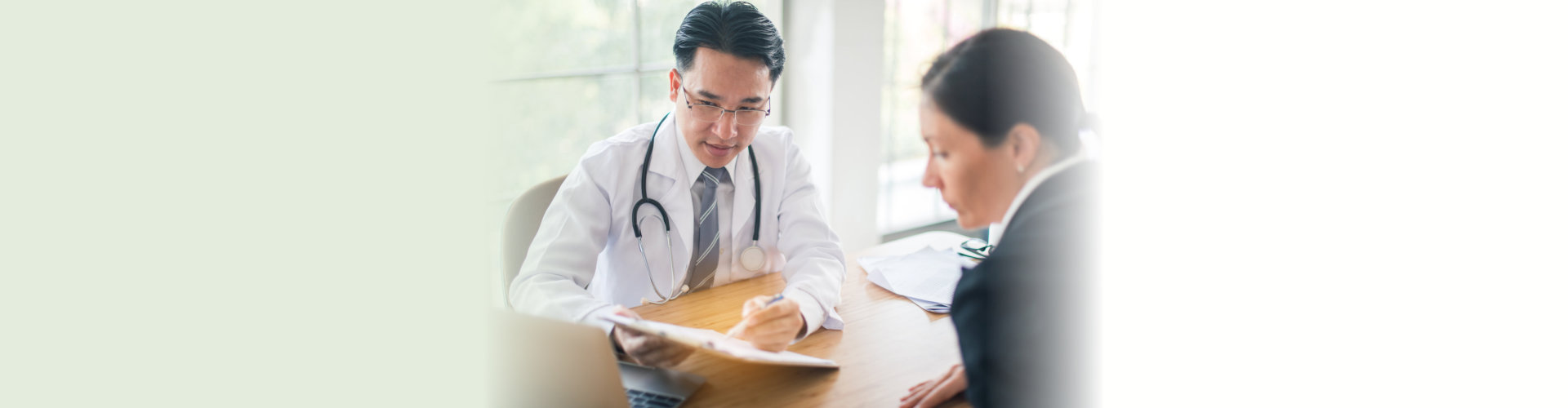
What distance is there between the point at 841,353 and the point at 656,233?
54 centimetres

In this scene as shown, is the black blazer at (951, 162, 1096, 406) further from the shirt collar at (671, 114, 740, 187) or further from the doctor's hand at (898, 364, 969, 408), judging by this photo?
the shirt collar at (671, 114, 740, 187)

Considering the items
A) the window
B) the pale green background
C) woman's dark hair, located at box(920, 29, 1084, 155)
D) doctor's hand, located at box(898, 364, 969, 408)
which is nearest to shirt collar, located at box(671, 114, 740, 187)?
doctor's hand, located at box(898, 364, 969, 408)

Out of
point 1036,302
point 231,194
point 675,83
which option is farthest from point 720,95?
point 231,194

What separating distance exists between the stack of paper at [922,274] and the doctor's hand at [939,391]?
34cm

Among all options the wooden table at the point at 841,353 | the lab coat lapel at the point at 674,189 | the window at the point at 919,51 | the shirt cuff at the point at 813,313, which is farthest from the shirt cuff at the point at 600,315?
the window at the point at 919,51

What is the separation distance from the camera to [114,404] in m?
0.40

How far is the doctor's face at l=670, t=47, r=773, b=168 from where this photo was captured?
1445 mm

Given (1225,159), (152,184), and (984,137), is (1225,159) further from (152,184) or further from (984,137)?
(152,184)

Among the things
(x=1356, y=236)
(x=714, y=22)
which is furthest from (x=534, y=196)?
(x=1356, y=236)

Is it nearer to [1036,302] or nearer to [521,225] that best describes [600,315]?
[521,225]

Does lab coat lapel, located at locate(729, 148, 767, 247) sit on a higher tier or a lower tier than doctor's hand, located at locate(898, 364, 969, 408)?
higher

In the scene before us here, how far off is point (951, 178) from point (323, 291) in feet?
2.08

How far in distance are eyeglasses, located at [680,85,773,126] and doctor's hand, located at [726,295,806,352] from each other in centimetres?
39

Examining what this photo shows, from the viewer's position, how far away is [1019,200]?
0.85 m
